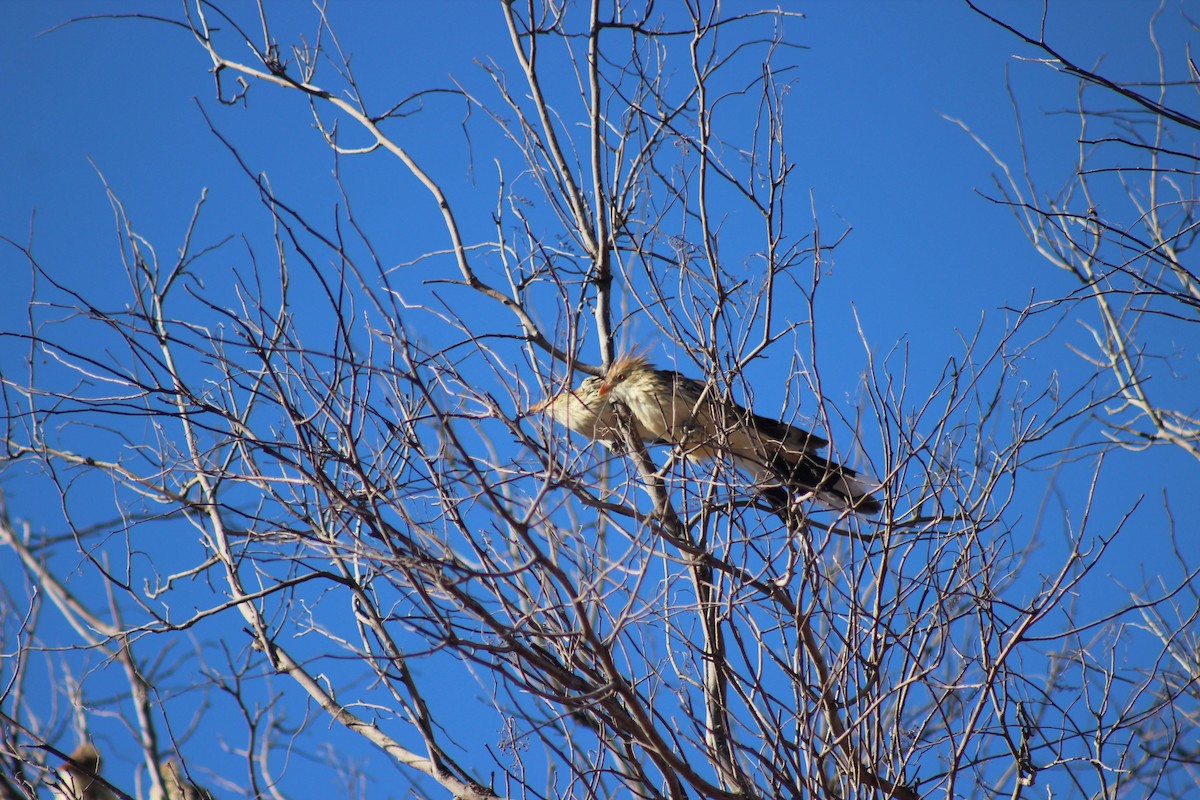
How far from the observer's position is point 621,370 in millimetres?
4105

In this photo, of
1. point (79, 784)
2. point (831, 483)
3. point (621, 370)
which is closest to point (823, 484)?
point (831, 483)

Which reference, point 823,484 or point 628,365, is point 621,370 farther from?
point 823,484

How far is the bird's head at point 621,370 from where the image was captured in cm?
381

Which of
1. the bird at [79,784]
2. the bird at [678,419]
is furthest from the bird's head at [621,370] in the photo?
the bird at [79,784]

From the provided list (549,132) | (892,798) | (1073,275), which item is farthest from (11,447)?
(1073,275)

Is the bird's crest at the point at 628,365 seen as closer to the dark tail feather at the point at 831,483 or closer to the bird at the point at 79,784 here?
the dark tail feather at the point at 831,483

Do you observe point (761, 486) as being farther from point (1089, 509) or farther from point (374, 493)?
point (374, 493)

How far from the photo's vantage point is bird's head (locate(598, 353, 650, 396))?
3811mm

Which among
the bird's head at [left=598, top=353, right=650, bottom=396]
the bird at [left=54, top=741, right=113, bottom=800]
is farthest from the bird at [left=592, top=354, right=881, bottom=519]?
the bird at [left=54, top=741, right=113, bottom=800]

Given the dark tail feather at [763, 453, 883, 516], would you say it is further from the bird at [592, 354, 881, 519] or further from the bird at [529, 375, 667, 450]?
the bird at [529, 375, 667, 450]

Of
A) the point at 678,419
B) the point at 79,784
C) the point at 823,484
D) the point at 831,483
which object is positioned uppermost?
the point at 678,419

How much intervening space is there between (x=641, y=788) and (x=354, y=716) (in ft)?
3.54

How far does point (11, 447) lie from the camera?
3.57m

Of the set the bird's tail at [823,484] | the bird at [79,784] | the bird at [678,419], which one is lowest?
the bird at [79,784]
